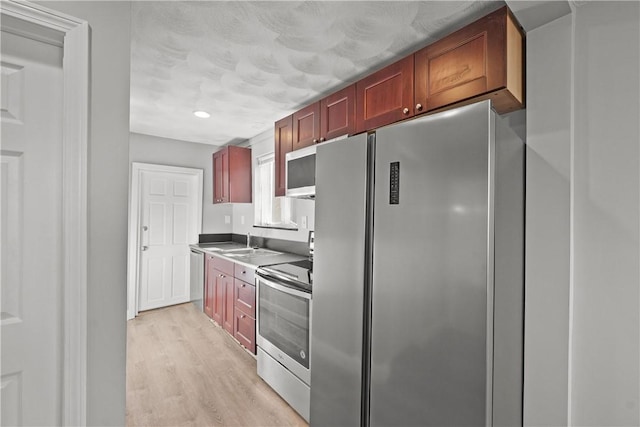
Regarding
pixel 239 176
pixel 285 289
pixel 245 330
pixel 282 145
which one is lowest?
pixel 245 330

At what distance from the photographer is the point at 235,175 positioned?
4082mm

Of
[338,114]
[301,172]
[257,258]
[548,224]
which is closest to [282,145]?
[301,172]

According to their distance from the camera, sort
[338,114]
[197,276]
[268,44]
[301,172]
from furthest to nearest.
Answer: [197,276] → [301,172] → [338,114] → [268,44]

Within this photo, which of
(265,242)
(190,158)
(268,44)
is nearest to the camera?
(268,44)

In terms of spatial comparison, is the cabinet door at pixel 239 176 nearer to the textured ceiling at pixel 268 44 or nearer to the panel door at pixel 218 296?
the panel door at pixel 218 296

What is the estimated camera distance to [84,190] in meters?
1.02

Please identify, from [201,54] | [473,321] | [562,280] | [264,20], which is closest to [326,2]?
[264,20]

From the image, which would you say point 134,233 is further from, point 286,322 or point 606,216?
point 606,216

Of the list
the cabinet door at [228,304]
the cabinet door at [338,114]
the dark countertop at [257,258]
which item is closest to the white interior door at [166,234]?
the dark countertop at [257,258]

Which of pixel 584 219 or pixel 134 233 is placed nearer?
pixel 584 219

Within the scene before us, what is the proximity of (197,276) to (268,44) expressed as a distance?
323 cm

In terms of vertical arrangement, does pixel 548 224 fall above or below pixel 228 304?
above

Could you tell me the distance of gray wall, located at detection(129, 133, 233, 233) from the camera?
4.09 meters

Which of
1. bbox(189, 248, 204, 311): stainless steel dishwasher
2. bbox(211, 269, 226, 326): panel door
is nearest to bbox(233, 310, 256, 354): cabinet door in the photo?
bbox(211, 269, 226, 326): panel door
